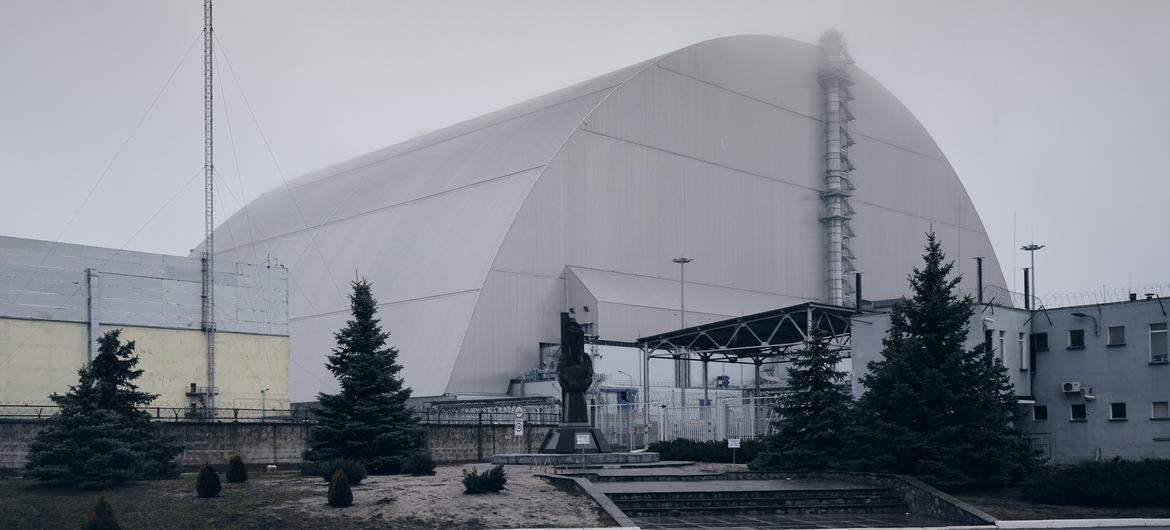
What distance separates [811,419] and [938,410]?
165 inches

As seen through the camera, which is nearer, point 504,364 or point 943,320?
point 943,320

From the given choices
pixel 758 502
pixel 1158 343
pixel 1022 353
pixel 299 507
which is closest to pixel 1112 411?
pixel 1158 343

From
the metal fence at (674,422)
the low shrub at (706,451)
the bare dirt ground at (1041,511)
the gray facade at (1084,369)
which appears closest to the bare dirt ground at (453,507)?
the bare dirt ground at (1041,511)

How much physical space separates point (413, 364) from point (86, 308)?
16.3 meters

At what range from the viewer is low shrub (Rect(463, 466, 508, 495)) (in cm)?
2764

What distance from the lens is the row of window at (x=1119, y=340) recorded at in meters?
37.4

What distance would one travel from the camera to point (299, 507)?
85.4ft

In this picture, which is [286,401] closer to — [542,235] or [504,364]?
[504,364]

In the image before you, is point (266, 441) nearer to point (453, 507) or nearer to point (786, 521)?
point (453, 507)

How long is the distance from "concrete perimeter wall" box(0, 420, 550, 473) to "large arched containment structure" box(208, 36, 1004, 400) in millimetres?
10232

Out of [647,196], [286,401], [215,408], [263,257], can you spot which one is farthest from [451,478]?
[263,257]

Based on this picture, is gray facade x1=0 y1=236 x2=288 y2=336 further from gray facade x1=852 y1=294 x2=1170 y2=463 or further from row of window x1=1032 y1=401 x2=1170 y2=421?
row of window x1=1032 y1=401 x2=1170 y2=421

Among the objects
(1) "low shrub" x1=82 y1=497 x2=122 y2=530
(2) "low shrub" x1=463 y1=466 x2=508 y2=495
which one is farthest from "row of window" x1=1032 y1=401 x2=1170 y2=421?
(1) "low shrub" x1=82 y1=497 x2=122 y2=530

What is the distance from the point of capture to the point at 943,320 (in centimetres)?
3325
